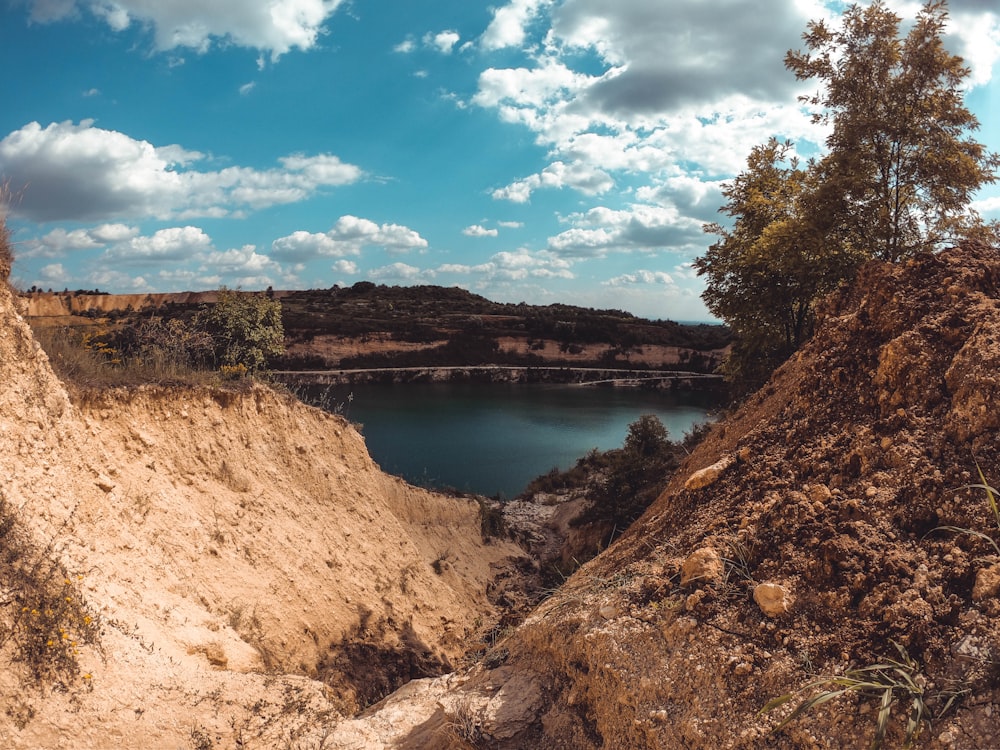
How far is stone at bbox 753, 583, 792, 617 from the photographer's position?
358 cm

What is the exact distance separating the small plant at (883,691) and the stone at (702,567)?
1.03 m

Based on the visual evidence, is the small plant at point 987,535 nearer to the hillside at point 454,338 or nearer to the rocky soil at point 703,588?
the rocky soil at point 703,588

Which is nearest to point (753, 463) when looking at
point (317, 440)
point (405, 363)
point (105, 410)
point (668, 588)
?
point (668, 588)

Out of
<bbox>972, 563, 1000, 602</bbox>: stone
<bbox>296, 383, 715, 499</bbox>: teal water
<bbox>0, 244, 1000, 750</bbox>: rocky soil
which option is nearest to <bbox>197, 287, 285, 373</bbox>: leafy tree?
<bbox>0, 244, 1000, 750</bbox>: rocky soil

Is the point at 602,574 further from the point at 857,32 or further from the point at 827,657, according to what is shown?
the point at 857,32

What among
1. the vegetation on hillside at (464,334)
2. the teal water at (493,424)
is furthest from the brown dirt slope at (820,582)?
the vegetation on hillside at (464,334)

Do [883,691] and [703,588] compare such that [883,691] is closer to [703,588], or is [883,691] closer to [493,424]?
[703,588]

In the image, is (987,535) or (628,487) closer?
(987,535)

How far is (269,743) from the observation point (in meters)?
4.85

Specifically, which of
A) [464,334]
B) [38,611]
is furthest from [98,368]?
[464,334]

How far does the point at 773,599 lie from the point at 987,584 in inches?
43.1

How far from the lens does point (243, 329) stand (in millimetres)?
13484

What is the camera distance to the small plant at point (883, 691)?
2648mm

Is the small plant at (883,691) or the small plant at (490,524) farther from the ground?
the small plant at (883,691)
